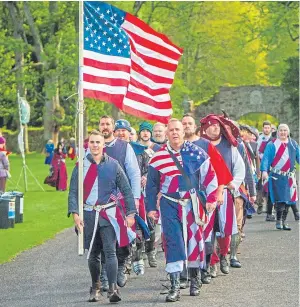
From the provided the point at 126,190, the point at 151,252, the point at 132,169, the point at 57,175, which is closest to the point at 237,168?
the point at 151,252

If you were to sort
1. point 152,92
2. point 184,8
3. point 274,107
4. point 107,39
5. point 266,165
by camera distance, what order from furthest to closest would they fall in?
1. point 274,107
2. point 184,8
3. point 266,165
4. point 152,92
5. point 107,39

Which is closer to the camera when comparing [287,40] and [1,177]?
[1,177]

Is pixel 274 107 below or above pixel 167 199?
above

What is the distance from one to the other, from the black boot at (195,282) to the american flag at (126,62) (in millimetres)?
1961

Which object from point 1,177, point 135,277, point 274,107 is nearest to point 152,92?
point 135,277

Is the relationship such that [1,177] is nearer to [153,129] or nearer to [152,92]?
[153,129]

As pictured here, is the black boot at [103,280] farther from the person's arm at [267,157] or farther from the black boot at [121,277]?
the person's arm at [267,157]

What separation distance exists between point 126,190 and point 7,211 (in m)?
8.92

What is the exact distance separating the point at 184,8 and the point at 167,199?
54152 mm

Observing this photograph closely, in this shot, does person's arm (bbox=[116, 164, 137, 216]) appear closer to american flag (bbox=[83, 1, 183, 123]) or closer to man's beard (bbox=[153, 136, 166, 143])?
american flag (bbox=[83, 1, 183, 123])

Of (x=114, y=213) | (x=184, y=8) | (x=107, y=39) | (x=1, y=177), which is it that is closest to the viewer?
(x=114, y=213)

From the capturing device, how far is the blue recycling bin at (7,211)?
1982 cm

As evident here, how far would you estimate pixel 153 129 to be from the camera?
51.2 ft

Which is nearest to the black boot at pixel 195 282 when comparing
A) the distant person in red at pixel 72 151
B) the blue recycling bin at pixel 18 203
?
the blue recycling bin at pixel 18 203
